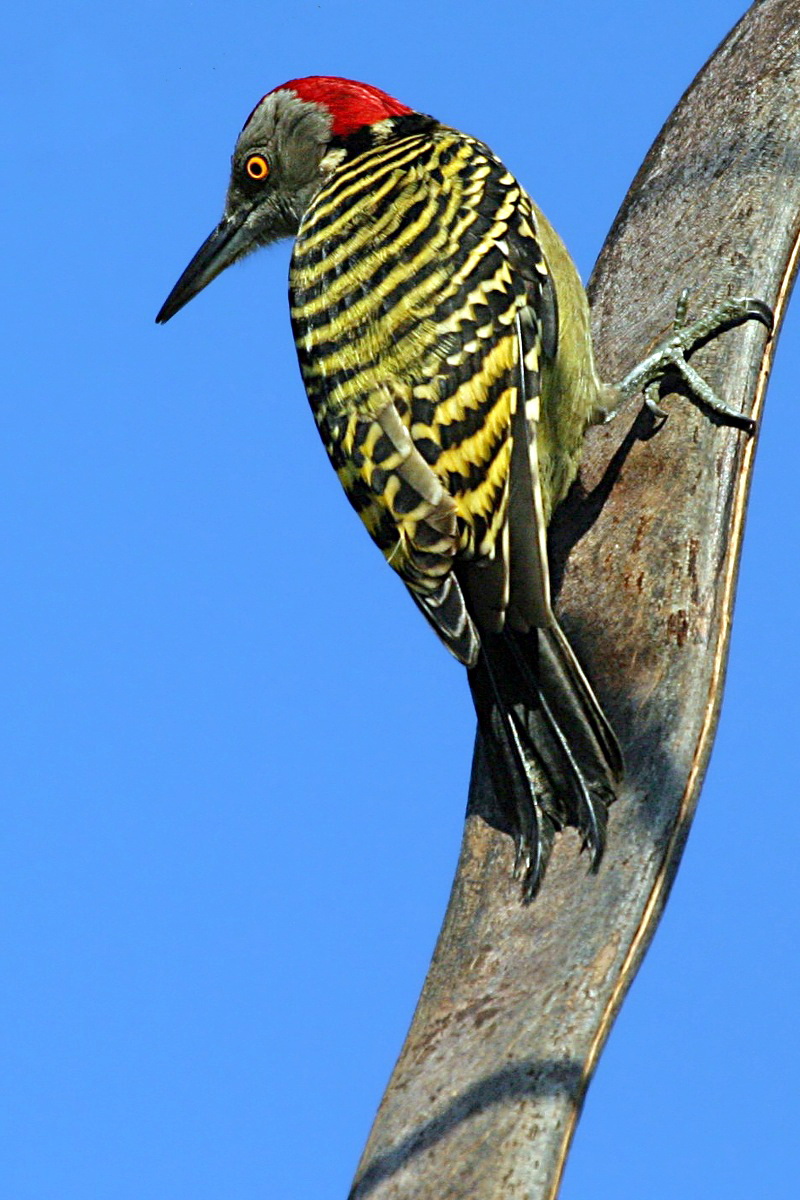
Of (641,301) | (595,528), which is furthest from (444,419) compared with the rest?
(641,301)

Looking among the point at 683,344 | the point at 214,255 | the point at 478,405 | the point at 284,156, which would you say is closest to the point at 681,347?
the point at 683,344

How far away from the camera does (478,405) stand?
3.91 metres

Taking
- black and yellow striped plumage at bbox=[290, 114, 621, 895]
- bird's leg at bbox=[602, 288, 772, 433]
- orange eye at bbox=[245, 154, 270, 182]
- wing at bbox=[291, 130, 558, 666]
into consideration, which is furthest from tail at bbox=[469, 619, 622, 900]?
orange eye at bbox=[245, 154, 270, 182]

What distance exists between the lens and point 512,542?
151 inches

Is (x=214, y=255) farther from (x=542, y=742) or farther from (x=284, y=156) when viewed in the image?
(x=542, y=742)

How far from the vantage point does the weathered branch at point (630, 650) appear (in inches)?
121

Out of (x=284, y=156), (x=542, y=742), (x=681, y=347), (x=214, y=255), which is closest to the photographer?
(x=542, y=742)

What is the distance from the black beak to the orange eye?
6.4 inches

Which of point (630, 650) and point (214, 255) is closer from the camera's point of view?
point (630, 650)

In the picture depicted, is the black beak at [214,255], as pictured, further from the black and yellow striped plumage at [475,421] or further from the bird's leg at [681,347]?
the bird's leg at [681,347]

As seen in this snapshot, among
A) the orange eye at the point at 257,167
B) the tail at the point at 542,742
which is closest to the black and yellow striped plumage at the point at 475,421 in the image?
the tail at the point at 542,742

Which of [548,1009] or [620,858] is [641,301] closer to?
[620,858]

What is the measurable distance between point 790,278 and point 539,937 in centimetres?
230

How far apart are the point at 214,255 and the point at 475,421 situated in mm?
2049
